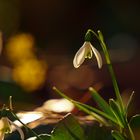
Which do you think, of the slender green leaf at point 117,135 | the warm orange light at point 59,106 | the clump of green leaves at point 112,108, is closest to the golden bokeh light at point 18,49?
the warm orange light at point 59,106

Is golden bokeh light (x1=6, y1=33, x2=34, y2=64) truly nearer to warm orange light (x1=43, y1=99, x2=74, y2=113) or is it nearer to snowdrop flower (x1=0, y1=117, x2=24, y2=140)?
warm orange light (x1=43, y1=99, x2=74, y2=113)

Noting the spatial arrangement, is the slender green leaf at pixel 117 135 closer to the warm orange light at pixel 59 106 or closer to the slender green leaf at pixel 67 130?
the slender green leaf at pixel 67 130

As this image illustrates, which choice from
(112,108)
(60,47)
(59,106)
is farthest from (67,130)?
(60,47)

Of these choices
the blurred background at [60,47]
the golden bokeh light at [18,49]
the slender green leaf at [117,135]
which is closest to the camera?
the slender green leaf at [117,135]

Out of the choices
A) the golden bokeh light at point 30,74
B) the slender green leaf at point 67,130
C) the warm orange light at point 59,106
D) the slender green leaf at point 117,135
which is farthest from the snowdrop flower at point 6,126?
the golden bokeh light at point 30,74

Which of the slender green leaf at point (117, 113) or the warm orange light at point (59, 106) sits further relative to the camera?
the warm orange light at point (59, 106)

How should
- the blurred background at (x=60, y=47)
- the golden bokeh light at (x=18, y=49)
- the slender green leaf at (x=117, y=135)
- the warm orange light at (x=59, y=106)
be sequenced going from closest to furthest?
the slender green leaf at (x=117, y=135) → the warm orange light at (x=59, y=106) → the blurred background at (x=60, y=47) → the golden bokeh light at (x=18, y=49)

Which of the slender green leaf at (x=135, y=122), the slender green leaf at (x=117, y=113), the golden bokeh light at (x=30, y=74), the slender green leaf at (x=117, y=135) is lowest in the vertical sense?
the golden bokeh light at (x=30, y=74)

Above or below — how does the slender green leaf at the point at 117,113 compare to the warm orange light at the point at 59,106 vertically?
above
